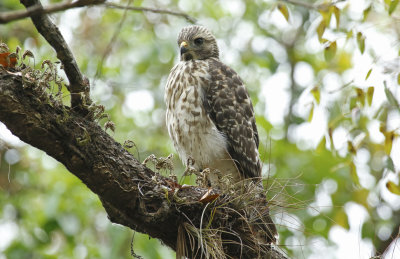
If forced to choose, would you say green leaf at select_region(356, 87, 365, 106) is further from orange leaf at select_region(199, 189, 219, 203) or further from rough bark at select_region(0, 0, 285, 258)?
orange leaf at select_region(199, 189, 219, 203)

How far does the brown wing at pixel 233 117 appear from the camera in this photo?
4551 millimetres

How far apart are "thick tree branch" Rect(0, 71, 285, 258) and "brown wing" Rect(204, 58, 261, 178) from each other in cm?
122

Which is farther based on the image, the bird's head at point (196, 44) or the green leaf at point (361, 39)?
the bird's head at point (196, 44)

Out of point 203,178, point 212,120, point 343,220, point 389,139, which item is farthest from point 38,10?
point 343,220

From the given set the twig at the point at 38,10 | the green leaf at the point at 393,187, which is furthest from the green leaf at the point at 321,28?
the twig at the point at 38,10

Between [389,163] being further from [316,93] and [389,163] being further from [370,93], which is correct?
[316,93]

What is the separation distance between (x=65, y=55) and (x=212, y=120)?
209 centimetres

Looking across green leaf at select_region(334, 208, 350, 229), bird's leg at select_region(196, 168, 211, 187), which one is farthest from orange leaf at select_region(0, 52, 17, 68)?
green leaf at select_region(334, 208, 350, 229)

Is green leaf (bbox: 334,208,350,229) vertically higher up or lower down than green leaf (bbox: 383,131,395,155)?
lower down

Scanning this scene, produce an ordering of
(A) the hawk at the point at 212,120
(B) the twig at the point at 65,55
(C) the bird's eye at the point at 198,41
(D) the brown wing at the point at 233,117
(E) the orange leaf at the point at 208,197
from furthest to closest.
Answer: (C) the bird's eye at the point at 198,41, (D) the brown wing at the point at 233,117, (A) the hawk at the point at 212,120, (E) the orange leaf at the point at 208,197, (B) the twig at the point at 65,55

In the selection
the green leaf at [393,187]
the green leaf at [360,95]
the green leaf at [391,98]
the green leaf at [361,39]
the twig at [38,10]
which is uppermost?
the twig at [38,10]

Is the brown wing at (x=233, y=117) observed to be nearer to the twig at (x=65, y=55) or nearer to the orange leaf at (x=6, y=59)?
the twig at (x=65, y=55)

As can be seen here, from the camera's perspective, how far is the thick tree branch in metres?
2.56

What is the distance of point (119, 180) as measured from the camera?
2.90m
